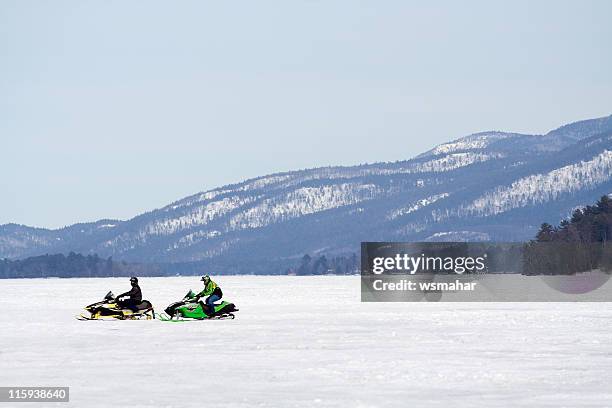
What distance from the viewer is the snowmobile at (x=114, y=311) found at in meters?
44.4

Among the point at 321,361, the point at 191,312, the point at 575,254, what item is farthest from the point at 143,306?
the point at 575,254

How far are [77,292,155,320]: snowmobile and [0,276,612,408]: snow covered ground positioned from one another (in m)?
0.84

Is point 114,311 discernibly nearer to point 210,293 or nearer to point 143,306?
point 143,306

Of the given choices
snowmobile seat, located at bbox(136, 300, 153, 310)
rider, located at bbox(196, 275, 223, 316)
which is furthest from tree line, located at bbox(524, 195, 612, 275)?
snowmobile seat, located at bbox(136, 300, 153, 310)

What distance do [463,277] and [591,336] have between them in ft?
70.7

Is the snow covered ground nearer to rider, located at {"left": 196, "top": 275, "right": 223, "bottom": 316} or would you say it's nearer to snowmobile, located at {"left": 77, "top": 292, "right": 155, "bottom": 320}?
snowmobile, located at {"left": 77, "top": 292, "right": 155, "bottom": 320}

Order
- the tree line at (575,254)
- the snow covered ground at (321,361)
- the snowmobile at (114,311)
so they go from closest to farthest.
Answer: the snow covered ground at (321,361)
the snowmobile at (114,311)
the tree line at (575,254)

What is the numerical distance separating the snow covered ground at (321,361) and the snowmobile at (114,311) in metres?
0.84

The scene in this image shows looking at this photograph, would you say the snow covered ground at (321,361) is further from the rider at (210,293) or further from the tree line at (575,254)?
the tree line at (575,254)

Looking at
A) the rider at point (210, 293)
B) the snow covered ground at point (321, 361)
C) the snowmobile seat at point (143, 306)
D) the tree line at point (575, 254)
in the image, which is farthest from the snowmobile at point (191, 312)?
the tree line at point (575, 254)

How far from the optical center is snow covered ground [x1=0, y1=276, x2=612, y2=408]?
21594 millimetres

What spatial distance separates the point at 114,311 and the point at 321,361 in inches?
718

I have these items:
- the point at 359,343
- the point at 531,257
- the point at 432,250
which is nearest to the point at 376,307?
the point at 432,250

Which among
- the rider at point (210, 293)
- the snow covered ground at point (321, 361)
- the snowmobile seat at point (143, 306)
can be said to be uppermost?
the rider at point (210, 293)
